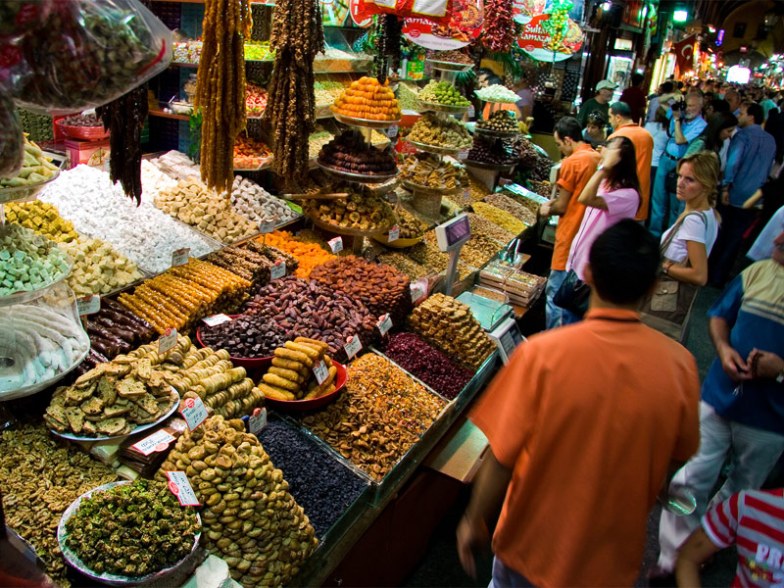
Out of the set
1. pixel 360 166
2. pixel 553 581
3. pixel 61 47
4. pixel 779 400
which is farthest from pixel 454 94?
pixel 61 47

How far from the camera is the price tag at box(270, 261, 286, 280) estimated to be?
3988mm

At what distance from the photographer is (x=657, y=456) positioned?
1866 millimetres

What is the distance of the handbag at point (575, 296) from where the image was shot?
4.23 meters

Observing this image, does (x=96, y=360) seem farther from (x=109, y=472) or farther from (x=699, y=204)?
→ (x=699, y=204)

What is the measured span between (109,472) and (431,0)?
13.2ft

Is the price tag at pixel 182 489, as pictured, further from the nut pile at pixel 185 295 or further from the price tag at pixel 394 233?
the price tag at pixel 394 233

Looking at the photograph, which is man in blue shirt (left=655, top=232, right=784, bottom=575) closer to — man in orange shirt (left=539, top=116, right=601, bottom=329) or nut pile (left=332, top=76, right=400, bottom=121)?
man in orange shirt (left=539, top=116, right=601, bottom=329)

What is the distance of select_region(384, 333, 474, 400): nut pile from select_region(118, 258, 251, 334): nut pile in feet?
3.23

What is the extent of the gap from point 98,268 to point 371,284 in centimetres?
159

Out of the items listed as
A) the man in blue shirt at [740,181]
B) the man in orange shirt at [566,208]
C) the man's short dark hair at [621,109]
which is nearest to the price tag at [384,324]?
the man in orange shirt at [566,208]

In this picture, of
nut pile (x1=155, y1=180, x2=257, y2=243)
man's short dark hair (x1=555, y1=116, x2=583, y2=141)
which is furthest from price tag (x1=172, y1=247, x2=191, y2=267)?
man's short dark hair (x1=555, y1=116, x2=583, y2=141)

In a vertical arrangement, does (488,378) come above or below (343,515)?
below

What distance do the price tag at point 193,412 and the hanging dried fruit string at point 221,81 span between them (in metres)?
1.51

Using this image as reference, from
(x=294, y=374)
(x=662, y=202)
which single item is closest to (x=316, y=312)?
(x=294, y=374)
